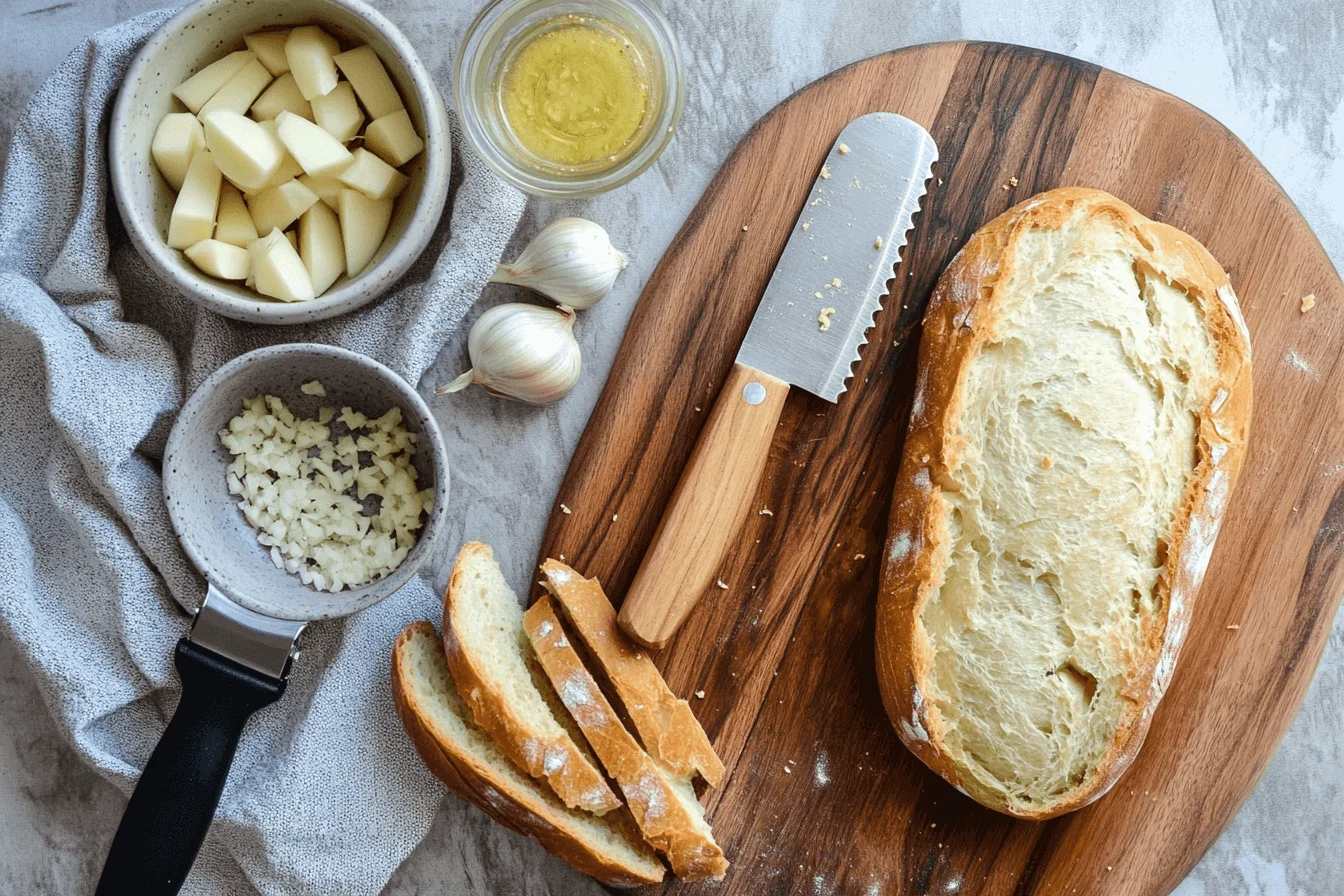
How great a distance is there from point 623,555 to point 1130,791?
123 centimetres

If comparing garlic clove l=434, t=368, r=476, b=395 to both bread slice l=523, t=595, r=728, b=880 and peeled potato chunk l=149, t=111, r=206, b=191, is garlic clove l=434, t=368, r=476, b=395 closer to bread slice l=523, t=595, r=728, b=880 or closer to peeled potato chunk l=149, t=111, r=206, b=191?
bread slice l=523, t=595, r=728, b=880

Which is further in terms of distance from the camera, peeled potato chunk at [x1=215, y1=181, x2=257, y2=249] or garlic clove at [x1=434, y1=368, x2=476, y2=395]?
garlic clove at [x1=434, y1=368, x2=476, y2=395]

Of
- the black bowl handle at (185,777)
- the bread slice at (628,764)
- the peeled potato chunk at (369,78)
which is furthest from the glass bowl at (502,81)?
A: the black bowl handle at (185,777)

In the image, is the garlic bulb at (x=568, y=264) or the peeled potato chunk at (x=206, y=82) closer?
the peeled potato chunk at (x=206, y=82)

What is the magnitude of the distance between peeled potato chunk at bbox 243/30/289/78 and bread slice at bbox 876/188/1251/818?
1461mm

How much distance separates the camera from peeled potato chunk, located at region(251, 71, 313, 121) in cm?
188

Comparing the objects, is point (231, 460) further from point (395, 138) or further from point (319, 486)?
point (395, 138)

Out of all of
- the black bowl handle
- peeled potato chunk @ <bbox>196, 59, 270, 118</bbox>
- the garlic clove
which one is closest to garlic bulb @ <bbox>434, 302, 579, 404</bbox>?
the garlic clove

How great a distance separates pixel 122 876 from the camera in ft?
6.07

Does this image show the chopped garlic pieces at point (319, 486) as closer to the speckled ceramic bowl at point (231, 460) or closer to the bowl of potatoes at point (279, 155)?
the speckled ceramic bowl at point (231, 460)

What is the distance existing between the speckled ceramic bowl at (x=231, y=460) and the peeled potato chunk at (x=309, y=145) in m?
0.35

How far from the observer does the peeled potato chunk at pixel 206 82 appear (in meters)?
1.87

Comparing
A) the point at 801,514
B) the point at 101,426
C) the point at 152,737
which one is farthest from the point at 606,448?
the point at 152,737

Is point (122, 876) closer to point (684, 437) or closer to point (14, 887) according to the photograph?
point (14, 887)
